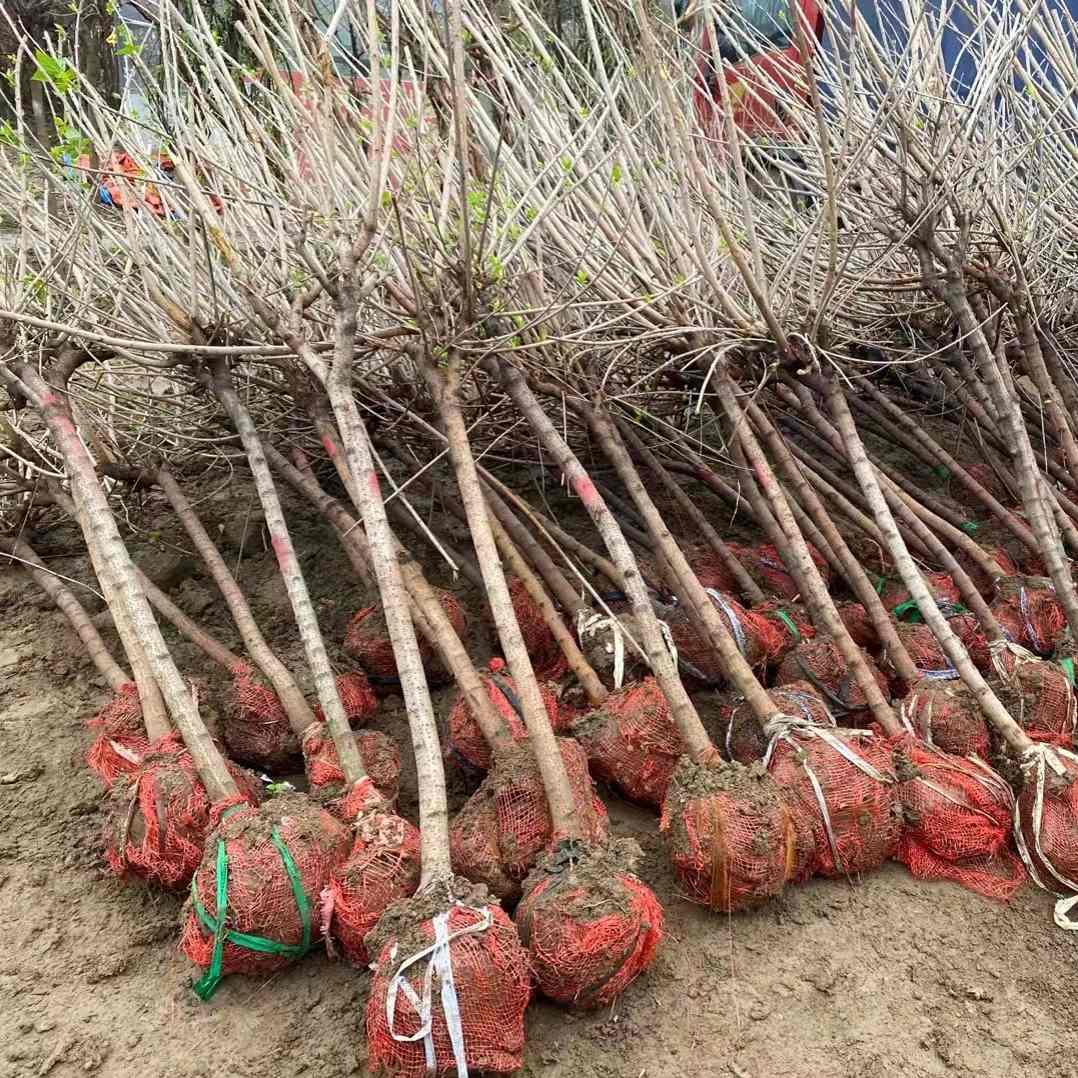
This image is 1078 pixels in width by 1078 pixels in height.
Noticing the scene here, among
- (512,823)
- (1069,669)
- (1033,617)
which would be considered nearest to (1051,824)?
(1069,669)

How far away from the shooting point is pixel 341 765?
2.94 metres

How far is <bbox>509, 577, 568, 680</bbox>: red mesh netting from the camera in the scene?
3852 millimetres

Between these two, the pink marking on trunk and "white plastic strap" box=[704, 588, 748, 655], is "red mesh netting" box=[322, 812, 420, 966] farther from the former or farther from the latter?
"white plastic strap" box=[704, 588, 748, 655]

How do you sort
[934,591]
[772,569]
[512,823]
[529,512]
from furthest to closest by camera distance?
1. [772,569]
2. [934,591]
3. [529,512]
4. [512,823]

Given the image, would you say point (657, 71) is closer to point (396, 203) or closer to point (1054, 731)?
point (396, 203)

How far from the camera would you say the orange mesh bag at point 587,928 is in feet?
7.41

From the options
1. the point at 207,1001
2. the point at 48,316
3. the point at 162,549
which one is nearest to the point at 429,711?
the point at 207,1001

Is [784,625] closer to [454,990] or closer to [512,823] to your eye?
[512,823]

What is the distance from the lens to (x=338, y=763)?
3.02m

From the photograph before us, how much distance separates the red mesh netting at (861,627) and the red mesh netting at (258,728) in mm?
2416

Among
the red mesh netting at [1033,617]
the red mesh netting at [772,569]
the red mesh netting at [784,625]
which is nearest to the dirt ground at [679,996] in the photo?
the red mesh netting at [784,625]

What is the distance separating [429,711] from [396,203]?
153 centimetres

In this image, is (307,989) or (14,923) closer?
(307,989)

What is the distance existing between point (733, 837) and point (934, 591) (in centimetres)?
204
